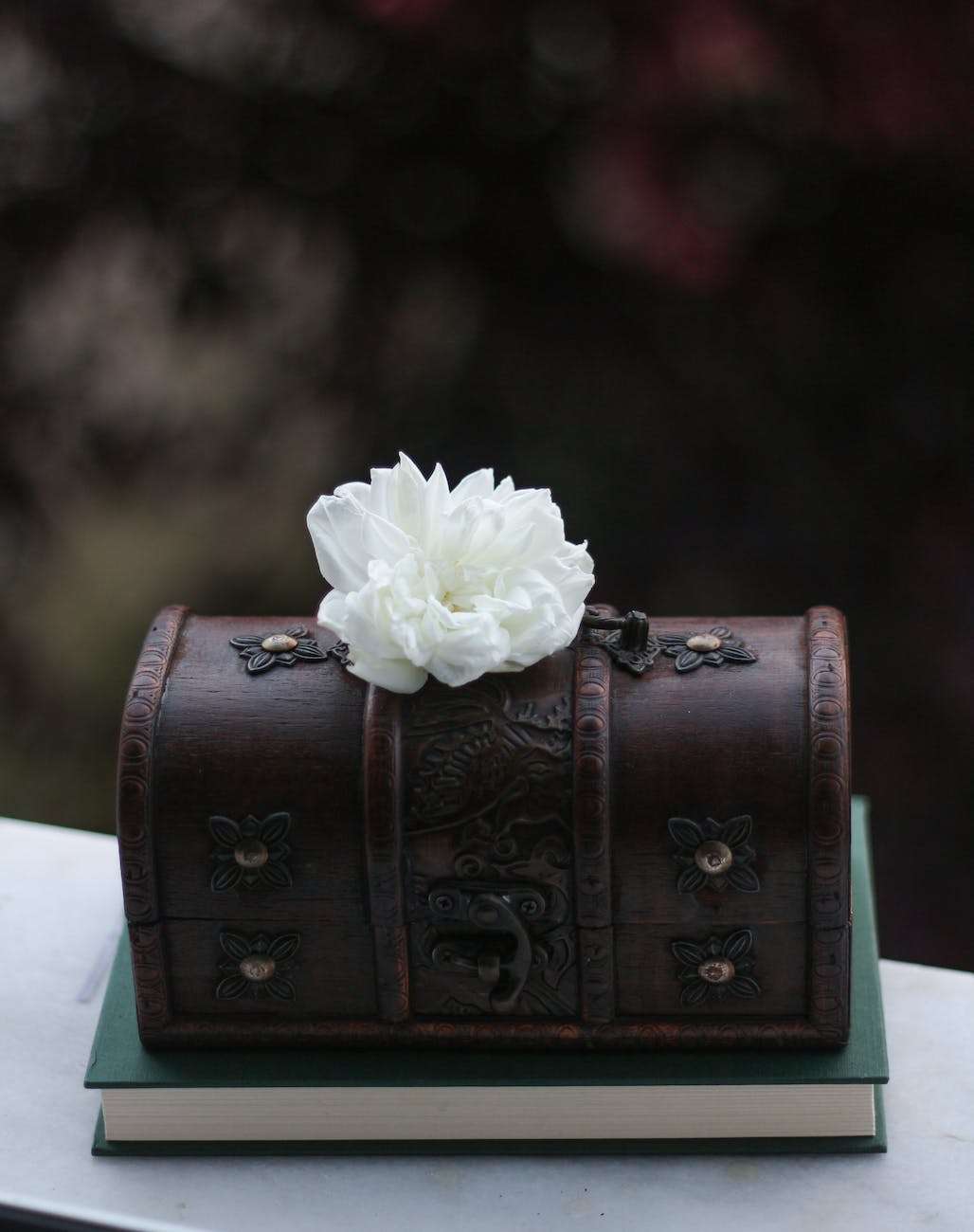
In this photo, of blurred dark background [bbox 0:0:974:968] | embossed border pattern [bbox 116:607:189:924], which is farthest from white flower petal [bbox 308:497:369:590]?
blurred dark background [bbox 0:0:974:968]

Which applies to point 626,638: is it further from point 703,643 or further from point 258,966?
point 258,966

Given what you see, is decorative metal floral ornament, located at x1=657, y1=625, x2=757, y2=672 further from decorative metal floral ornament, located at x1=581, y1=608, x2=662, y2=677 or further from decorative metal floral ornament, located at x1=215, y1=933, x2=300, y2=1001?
decorative metal floral ornament, located at x1=215, y1=933, x2=300, y2=1001

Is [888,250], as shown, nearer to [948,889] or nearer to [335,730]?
[948,889]

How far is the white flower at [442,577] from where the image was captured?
1135 millimetres

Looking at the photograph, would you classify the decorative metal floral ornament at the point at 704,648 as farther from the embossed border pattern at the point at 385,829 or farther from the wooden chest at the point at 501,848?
the embossed border pattern at the point at 385,829

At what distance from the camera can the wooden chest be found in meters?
1.15

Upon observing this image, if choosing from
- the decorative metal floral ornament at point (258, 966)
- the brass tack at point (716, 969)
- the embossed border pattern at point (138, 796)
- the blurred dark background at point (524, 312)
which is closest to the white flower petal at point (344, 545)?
the embossed border pattern at point (138, 796)

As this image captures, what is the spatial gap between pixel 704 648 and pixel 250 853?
0.37 metres

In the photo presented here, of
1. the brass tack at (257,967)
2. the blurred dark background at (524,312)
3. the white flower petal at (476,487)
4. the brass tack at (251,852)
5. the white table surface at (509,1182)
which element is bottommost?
the white table surface at (509,1182)

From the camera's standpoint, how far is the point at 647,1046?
1215 millimetres

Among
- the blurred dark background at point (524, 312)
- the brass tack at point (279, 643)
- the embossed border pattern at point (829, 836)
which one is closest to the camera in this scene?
the embossed border pattern at point (829, 836)

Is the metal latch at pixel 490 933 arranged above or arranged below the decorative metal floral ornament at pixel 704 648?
below

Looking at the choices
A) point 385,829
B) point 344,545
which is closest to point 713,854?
point 385,829

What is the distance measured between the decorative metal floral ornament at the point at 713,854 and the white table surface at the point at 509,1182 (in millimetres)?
223
